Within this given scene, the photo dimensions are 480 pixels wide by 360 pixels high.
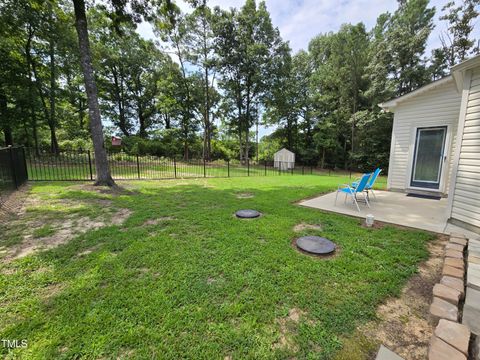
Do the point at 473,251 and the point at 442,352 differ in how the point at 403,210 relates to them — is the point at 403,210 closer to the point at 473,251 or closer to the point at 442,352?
the point at 473,251

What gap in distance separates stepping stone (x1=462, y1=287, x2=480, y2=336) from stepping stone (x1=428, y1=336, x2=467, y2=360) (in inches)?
14.3

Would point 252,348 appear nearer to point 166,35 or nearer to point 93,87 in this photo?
point 93,87

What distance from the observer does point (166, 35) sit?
18594mm

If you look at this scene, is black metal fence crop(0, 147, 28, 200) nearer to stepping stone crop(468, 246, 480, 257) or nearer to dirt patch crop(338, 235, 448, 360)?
dirt patch crop(338, 235, 448, 360)

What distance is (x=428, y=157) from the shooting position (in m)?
6.32

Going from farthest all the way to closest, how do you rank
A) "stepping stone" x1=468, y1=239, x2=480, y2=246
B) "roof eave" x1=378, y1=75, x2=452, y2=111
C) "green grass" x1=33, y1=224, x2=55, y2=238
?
"roof eave" x1=378, y1=75, x2=452, y2=111, "green grass" x1=33, y1=224, x2=55, y2=238, "stepping stone" x1=468, y1=239, x2=480, y2=246

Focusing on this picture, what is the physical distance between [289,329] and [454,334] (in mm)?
1119

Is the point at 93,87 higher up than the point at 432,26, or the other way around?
the point at 432,26

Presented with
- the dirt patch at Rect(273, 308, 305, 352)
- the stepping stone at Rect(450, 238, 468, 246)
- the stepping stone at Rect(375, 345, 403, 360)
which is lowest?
the dirt patch at Rect(273, 308, 305, 352)

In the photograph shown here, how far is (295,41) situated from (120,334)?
2550 cm

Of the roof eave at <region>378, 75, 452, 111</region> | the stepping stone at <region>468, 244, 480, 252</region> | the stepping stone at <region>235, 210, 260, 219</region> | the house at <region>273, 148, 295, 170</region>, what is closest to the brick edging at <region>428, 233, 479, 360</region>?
the stepping stone at <region>468, 244, 480, 252</region>

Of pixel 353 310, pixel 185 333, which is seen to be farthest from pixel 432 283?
pixel 185 333

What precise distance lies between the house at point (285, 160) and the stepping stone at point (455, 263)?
53.1ft

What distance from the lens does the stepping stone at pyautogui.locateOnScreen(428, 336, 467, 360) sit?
1229mm
